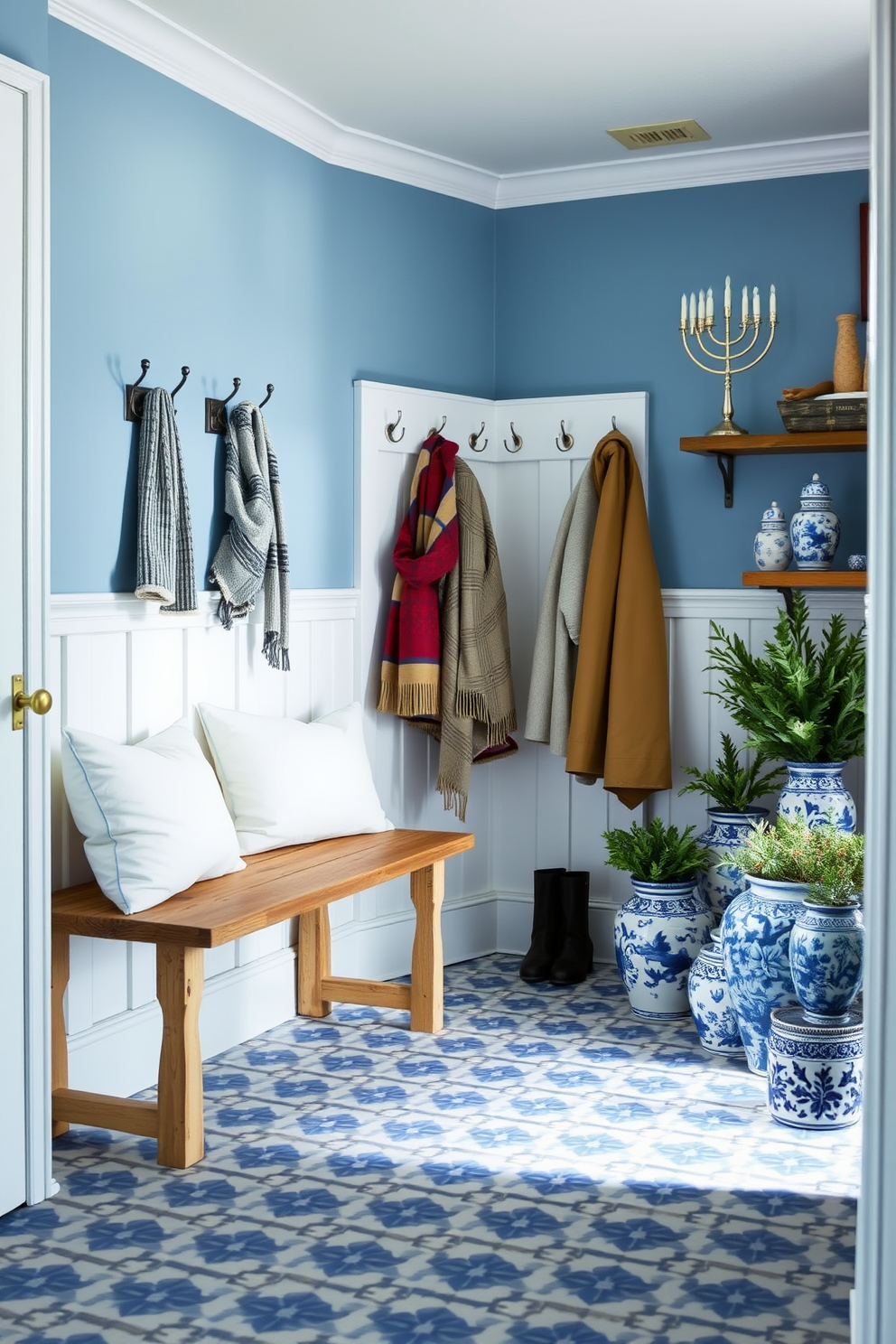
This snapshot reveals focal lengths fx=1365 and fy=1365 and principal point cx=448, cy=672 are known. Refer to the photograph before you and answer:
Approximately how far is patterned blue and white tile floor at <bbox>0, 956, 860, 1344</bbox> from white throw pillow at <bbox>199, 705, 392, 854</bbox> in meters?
0.56

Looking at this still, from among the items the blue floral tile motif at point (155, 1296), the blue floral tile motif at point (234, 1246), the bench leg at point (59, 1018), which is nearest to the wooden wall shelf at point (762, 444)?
the bench leg at point (59, 1018)

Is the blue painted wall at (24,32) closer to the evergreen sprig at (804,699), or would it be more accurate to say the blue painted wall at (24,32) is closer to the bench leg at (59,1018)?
the bench leg at (59,1018)

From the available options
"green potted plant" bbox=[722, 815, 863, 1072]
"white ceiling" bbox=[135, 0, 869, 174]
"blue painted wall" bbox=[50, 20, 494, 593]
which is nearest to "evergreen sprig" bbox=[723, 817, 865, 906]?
"green potted plant" bbox=[722, 815, 863, 1072]

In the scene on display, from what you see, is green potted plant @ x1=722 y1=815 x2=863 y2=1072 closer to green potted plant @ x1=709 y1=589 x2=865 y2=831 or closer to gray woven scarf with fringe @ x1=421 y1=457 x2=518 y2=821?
green potted plant @ x1=709 y1=589 x2=865 y2=831

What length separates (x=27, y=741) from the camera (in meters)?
2.45

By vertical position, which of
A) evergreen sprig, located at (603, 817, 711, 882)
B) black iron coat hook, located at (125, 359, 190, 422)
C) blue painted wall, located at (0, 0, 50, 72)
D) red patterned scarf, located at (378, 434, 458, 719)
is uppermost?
blue painted wall, located at (0, 0, 50, 72)

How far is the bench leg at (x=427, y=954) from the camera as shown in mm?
3494

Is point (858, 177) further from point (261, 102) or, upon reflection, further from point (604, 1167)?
point (604, 1167)

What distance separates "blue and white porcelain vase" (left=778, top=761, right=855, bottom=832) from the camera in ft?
11.2

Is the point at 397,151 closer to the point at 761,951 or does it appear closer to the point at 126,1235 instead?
the point at 761,951

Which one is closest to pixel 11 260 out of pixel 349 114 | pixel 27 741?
pixel 27 741

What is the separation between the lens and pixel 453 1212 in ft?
8.21

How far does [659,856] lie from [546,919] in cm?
58

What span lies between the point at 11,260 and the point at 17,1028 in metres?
1.36
